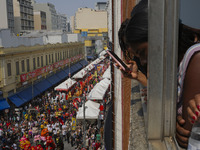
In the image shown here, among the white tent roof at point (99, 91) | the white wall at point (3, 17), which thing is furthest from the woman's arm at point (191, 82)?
the white wall at point (3, 17)

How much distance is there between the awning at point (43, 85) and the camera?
26156 millimetres

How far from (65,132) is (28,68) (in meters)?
12.1

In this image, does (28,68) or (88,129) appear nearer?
(88,129)

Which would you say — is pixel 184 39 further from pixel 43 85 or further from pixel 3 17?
pixel 3 17

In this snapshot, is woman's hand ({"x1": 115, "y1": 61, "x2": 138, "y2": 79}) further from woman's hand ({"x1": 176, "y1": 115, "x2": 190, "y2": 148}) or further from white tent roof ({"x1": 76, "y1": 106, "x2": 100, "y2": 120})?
white tent roof ({"x1": 76, "y1": 106, "x2": 100, "y2": 120})

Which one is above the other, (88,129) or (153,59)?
(153,59)

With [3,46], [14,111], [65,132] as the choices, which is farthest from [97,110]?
[3,46]

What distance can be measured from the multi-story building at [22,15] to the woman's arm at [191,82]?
64.7 metres

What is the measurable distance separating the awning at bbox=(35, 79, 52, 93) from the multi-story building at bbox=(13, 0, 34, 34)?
123ft

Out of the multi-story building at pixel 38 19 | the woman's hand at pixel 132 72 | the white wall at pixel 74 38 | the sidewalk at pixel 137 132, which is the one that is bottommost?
the sidewalk at pixel 137 132

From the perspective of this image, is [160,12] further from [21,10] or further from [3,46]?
[21,10]

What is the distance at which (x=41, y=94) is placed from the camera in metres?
26.4

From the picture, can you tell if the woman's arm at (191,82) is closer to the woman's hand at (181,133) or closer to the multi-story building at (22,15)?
the woman's hand at (181,133)

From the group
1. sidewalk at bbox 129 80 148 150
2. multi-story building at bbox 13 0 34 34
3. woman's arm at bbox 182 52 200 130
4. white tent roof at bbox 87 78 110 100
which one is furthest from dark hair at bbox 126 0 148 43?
multi-story building at bbox 13 0 34 34
